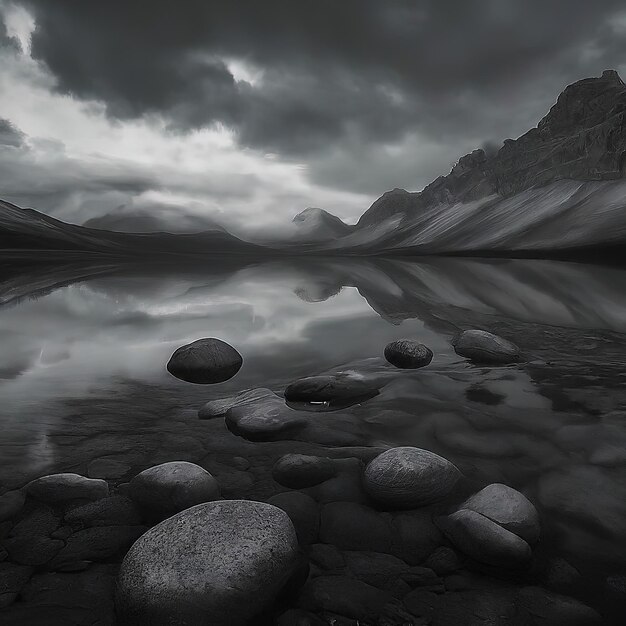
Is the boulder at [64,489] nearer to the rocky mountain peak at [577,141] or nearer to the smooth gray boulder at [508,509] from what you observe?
the smooth gray boulder at [508,509]

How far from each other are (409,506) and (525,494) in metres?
1.39

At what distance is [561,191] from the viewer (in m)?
138

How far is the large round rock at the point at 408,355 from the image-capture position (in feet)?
32.2

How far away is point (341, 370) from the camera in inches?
392

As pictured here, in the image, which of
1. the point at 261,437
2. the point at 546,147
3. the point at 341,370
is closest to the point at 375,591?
the point at 261,437

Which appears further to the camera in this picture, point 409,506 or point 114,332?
point 114,332

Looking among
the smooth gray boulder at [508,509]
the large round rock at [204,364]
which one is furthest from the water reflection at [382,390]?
the large round rock at [204,364]

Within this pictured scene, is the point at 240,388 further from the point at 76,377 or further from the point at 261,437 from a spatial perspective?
the point at 76,377

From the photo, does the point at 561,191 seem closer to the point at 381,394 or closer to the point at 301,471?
the point at 381,394

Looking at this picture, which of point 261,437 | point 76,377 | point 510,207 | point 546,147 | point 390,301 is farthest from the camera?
point 546,147

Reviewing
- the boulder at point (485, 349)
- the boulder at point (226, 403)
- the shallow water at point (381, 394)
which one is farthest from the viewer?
Result: the boulder at point (485, 349)

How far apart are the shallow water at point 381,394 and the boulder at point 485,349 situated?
46 centimetres

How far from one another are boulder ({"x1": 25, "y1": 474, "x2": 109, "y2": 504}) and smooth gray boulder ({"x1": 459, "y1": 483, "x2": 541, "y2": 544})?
3.97 meters

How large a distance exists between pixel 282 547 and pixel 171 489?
156 cm
